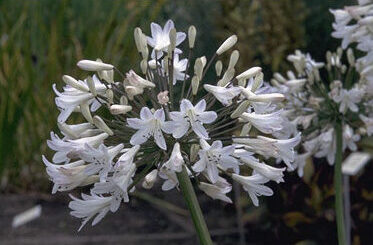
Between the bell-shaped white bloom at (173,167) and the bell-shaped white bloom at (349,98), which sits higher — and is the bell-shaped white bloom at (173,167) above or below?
above

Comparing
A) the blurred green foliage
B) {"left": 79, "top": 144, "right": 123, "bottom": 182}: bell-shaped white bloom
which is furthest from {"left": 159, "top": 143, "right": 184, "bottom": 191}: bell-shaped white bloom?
the blurred green foliage

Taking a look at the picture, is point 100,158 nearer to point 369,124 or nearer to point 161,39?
point 161,39

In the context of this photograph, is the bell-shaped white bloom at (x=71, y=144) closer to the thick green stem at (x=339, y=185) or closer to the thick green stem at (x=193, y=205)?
the thick green stem at (x=193, y=205)

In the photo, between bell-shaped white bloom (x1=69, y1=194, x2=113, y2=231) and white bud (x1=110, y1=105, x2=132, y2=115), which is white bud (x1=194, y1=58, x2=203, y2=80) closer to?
white bud (x1=110, y1=105, x2=132, y2=115)

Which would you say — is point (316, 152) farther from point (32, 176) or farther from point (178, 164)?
point (32, 176)

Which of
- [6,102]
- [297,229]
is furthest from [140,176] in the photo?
[6,102]

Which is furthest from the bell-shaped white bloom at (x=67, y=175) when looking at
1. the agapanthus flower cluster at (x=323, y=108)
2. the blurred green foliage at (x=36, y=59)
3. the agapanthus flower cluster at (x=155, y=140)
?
the blurred green foliage at (x=36, y=59)
